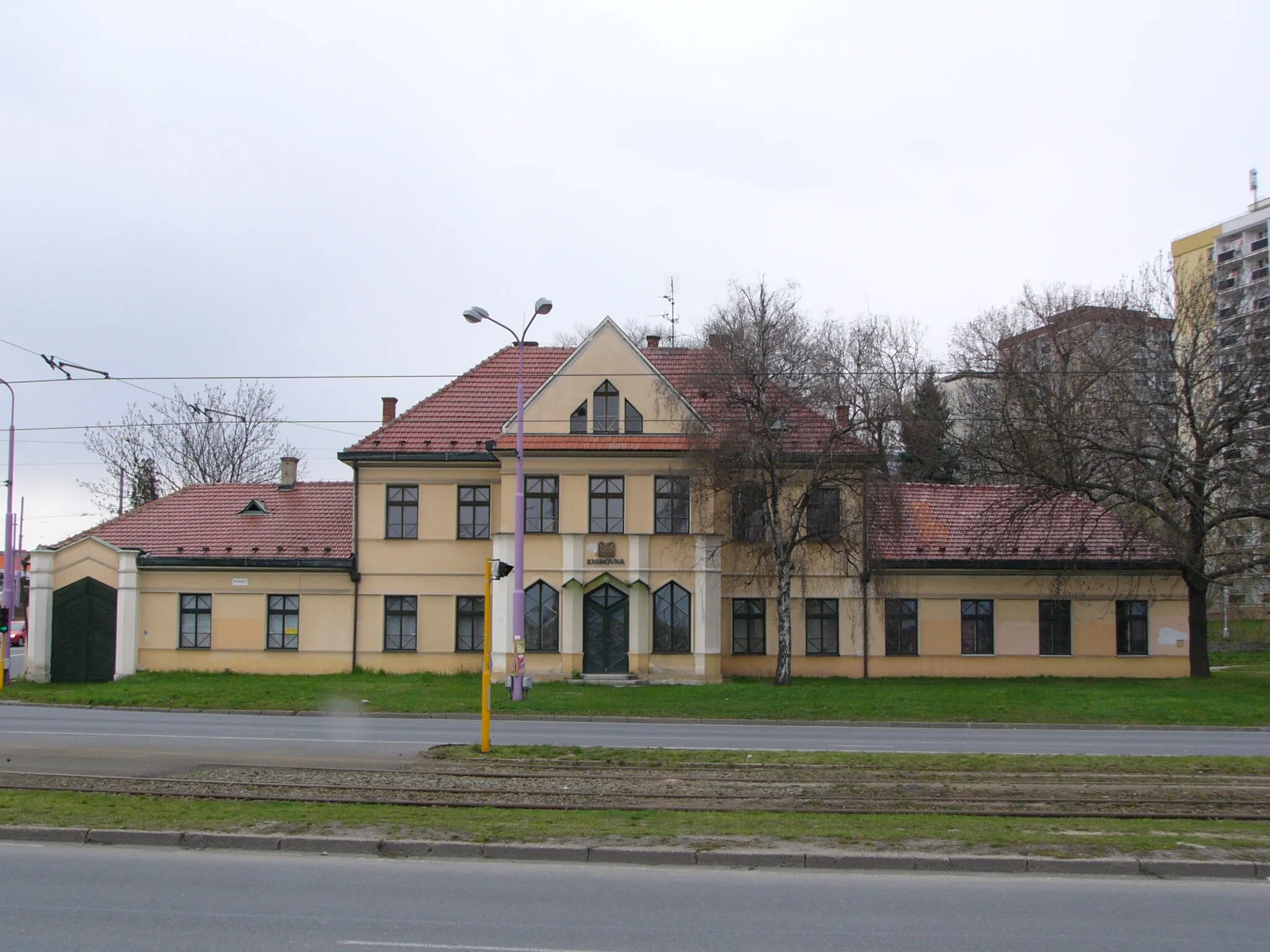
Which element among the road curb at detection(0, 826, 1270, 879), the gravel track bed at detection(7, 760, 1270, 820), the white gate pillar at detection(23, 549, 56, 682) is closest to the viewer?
the road curb at detection(0, 826, 1270, 879)

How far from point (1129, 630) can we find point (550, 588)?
18371mm

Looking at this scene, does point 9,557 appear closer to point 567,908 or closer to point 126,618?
point 126,618

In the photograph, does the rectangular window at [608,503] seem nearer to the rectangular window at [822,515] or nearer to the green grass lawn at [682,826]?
the rectangular window at [822,515]

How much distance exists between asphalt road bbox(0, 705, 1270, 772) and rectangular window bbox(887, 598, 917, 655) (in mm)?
10828

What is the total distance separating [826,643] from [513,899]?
26814mm

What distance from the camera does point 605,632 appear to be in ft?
107

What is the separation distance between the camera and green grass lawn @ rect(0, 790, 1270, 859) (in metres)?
10.9

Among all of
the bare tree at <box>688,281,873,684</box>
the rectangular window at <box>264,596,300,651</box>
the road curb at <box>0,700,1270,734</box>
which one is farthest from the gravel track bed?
the rectangular window at <box>264,596,300,651</box>

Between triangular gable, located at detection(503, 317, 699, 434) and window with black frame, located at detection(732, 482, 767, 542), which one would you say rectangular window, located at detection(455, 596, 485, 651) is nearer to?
triangular gable, located at detection(503, 317, 699, 434)

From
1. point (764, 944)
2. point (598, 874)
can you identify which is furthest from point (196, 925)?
point (764, 944)

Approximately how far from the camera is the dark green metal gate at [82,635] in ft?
111

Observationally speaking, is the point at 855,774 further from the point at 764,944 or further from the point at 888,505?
the point at 888,505

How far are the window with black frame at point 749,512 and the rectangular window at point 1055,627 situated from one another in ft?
32.2

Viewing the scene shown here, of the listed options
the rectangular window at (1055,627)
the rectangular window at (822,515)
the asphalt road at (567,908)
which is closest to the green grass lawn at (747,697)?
the rectangular window at (1055,627)
